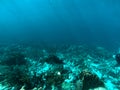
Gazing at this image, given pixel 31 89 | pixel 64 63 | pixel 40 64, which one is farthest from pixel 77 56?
pixel 31 89

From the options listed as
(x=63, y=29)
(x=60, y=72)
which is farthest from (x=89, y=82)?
(x=63, y=29)

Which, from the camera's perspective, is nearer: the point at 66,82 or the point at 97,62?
the point at 66,82

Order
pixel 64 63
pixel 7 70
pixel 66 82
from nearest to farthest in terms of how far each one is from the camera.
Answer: pixel 66 82, pixel 7 70, pixel 64 63

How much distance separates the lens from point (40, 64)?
16.5m

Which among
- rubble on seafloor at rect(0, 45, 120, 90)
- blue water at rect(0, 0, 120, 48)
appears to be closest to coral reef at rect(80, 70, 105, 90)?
rubble on seafloor at rect(0, 45, 120, 90)

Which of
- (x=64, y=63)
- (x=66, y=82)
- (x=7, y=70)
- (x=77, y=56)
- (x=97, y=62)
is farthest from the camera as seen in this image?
(x=77, y=56)

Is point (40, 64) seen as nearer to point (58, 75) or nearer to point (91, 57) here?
point (58, 75)

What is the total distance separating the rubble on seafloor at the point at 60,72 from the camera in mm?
11375

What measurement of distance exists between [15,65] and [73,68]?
516cm

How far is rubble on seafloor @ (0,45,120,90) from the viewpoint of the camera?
11375 millimetres

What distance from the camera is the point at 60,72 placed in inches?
553

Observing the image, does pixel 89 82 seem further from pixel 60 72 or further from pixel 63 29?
pixel 63 29

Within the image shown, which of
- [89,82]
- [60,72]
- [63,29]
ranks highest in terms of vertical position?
[63,29]

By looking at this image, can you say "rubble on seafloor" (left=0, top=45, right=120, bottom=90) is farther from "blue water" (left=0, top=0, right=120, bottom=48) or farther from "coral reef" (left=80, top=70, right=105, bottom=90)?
"blue water" (left=0, top=0, right=120, bottom=48)
